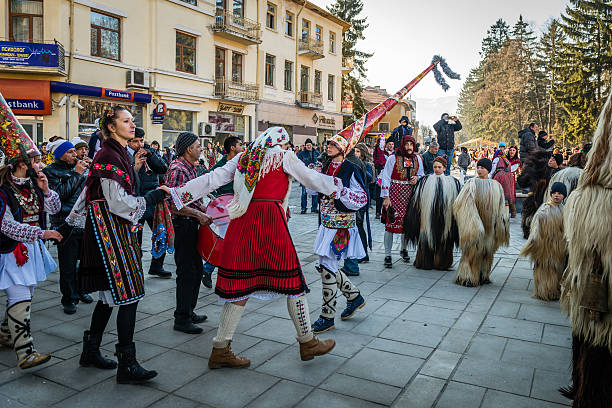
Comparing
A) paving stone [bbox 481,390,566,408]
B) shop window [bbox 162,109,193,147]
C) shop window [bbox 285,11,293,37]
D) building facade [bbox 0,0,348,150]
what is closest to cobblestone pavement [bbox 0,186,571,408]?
paving stone [bbox 481,390,566,408]

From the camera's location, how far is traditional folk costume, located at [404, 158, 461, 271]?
7395 millimetres

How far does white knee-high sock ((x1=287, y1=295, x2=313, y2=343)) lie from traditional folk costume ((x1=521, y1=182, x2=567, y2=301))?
3.36 m

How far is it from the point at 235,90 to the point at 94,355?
23.6 meters

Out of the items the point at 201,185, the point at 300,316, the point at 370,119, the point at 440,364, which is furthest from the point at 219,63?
the point at 440,364

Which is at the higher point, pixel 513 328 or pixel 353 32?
pixel 353 32

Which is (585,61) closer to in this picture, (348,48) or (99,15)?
(348,48)

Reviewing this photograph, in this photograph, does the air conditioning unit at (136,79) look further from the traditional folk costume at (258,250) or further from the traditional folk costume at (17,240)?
the traditional folk costume at (258,250)

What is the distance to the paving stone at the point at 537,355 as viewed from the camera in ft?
13.3

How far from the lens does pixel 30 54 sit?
17.0 m

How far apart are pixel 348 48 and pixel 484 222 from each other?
42021 mm

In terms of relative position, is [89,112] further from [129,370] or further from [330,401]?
[330,401]

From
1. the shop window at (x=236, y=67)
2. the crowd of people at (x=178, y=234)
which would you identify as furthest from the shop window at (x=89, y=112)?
the crowd of people at (x=178, y=234)

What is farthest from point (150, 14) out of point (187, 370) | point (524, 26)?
point (524, 26)

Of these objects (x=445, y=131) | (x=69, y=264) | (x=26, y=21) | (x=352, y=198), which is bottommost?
(x=69, y=264)
